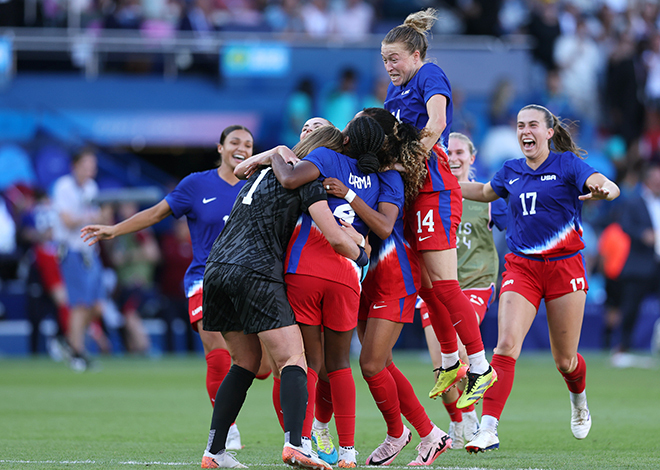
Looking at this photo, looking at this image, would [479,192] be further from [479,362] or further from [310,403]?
[310,403]

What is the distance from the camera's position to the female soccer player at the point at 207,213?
7.51 m

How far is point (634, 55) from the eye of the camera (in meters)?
22.3

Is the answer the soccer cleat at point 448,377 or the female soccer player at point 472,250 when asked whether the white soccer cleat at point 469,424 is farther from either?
the soccer cleat at point 448,377

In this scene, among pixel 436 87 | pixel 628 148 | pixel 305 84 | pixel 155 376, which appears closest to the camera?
pixel 436 87

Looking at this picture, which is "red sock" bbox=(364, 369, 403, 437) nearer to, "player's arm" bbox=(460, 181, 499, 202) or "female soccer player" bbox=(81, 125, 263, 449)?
"female soccer player" bbox=(81, 125, 263, 449)

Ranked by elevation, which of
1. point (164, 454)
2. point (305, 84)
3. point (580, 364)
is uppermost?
point (305, 84)

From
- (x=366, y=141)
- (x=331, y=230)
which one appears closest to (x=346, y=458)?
(x=331, y=230)

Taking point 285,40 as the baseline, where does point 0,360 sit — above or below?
below

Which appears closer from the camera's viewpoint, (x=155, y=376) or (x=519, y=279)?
(x=519, y=279)

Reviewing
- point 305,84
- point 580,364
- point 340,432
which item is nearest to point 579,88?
point 305,84

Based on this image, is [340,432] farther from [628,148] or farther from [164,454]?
[628,148]

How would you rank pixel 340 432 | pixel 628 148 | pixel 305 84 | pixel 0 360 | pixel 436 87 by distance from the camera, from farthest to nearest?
pixel 628 148, pixel 305 84, pixel 0 360, pixel 436 87, pixel 340 432

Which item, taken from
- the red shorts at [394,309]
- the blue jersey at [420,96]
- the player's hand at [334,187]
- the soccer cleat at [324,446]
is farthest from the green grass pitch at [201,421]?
the blue jersey at [420,96]

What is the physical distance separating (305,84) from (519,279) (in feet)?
39.5
